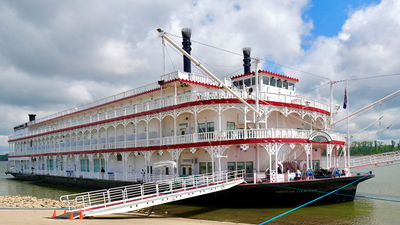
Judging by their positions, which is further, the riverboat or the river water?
the riverboat

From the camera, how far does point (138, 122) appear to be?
90.4 feet

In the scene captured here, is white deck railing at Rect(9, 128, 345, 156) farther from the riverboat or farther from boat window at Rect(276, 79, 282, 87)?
boat window at Rect(276, 79, 282, 87)

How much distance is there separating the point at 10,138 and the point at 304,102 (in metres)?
50.7

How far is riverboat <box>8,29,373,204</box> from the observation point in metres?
20.0

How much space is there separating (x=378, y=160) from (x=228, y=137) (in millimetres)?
11065

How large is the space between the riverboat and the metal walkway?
838 mm

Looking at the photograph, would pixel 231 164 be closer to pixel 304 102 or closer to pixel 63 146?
pixel 304 102

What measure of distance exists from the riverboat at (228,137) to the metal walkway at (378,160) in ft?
2.75

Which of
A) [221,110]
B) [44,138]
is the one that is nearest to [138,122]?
[221,110]

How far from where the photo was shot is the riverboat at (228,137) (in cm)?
2002

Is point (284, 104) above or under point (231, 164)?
above

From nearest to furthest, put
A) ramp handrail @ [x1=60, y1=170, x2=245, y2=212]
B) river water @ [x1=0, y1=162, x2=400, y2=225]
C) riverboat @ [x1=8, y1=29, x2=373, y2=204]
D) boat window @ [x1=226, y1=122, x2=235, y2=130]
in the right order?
ramp handrail @ [x1=60, y1=170, x2=245, y2=212] → river water @ [x1=0, y1=162, x2=400, y2=225] → riverboat @ [x1=8, y1=29, x2=373, y2=204] → boat window @ [x1=226, y1=122, x2=235, y2=130]

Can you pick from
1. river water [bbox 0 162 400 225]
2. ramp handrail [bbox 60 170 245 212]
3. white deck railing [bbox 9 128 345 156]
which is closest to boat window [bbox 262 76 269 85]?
white deck railing [bbox 9 128 345 156]

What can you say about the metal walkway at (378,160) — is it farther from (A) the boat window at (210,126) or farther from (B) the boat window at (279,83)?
(A) the boat window at (210,126)
